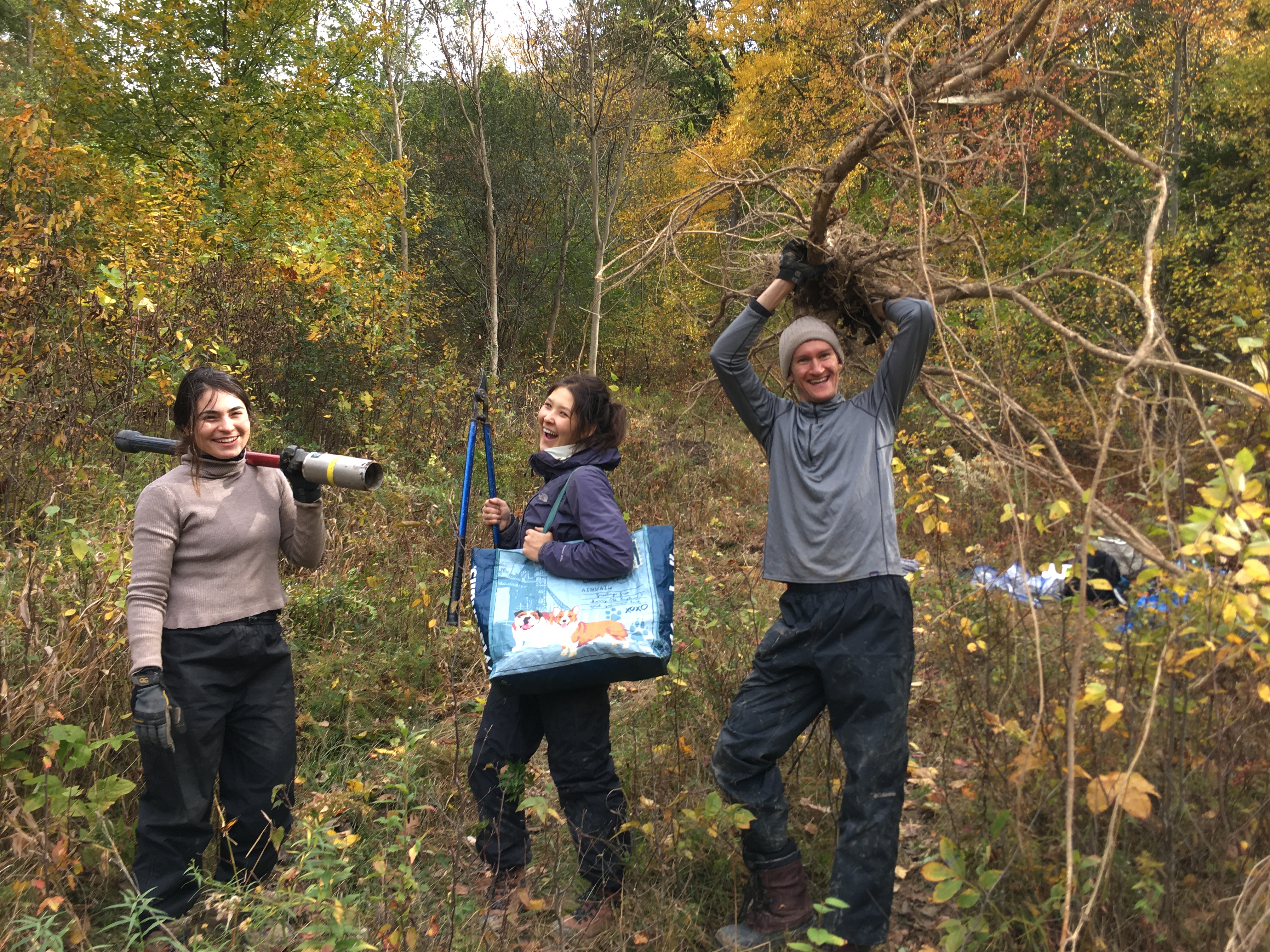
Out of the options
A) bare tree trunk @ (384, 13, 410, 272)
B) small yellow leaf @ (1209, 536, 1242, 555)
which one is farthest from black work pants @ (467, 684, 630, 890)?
bare tree trunk @ (384, 13, 410, 272)

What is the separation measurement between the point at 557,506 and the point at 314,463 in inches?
33.6

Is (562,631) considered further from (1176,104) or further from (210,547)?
(1176,104)

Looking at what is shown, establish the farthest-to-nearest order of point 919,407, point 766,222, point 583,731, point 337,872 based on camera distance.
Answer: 1. point 919,407
2. point 766,222
3. point 583,731
4. point 337,872

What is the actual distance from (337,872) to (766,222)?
2861 mm

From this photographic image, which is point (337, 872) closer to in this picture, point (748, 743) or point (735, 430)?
point (748, 743)

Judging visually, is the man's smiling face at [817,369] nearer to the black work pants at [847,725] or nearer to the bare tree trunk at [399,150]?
the black work pants at [847,725]

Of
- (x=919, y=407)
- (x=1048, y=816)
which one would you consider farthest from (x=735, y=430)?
(x=1048, y=816)

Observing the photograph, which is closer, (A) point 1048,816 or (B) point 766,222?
(A) point 1048,816

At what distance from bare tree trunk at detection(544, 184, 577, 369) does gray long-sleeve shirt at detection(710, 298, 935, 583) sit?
11.2m

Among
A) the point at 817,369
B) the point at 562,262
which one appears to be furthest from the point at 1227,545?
the point at 562,262

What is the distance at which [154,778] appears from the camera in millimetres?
2580

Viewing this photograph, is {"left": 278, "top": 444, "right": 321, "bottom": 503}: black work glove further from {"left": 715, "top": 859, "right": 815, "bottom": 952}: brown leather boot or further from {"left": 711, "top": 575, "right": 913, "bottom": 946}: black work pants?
{"left": 715, "top": 859, "right": 815, "bottom": 952}: brown leather boot

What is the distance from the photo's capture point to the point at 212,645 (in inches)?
105

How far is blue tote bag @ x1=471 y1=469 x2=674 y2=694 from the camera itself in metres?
2.51
